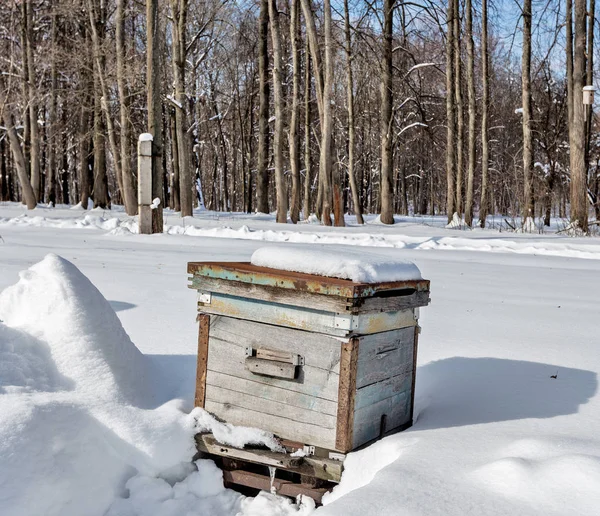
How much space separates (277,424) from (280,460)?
16 centimetres

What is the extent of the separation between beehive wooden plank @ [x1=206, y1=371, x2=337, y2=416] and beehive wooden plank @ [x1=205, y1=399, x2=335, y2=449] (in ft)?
0.24

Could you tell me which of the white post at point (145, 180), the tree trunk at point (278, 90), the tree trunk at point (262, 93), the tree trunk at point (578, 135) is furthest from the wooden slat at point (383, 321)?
the tree trunk at point (262, 93)

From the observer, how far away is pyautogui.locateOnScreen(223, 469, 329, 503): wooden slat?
241 cm

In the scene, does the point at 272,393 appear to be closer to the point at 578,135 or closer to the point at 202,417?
the point at 202,417

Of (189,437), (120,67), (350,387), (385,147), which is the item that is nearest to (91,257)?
(189,437)

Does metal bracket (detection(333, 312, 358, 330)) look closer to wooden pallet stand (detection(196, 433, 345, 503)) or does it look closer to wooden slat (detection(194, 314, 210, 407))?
wooden pallet stand (detection(196, 433, 345, 503))

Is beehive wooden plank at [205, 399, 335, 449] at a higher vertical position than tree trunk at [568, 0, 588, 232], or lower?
lower

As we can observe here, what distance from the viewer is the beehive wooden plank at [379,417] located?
246cm

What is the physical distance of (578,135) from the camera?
41.9ft

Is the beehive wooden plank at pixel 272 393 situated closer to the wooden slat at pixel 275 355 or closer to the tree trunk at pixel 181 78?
the wooden slat at pixel 275 355

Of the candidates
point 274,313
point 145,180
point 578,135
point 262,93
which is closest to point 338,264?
point 274,313

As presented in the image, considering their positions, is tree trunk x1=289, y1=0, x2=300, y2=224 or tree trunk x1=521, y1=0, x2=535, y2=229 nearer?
tree trunk x1=521, y1=0, x2=535, y2=229

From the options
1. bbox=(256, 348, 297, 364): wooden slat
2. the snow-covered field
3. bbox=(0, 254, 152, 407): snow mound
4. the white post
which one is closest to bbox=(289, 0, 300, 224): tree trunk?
the white post

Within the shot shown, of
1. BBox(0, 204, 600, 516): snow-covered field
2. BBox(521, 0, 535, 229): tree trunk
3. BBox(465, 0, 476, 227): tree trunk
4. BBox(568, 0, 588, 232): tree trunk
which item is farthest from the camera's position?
BBox(465, 0, 476, 227): tree trunk
